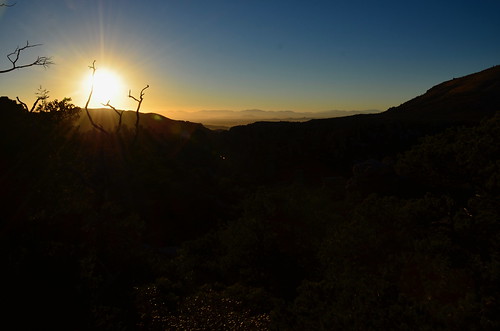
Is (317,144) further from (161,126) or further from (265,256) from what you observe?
(265,256)

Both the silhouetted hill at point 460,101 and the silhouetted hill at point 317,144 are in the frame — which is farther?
the silhouetted hill at point 460,101

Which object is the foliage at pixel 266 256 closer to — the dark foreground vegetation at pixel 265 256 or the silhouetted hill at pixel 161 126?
the dark foreground vegetation at pixel 265 256

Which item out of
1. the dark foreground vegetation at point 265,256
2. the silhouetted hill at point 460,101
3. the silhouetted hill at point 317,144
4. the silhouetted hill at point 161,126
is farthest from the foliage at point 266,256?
the silhouetted hill at point 460,101

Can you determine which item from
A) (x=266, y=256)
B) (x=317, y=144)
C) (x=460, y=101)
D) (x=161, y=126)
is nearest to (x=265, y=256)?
(x=266, y=256)

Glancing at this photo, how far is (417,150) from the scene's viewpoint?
49.8 feet

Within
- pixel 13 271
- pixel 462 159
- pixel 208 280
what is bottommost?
pixel 208 280

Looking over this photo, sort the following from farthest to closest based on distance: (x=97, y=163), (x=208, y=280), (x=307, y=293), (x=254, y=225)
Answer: (x=97, y=163)
(x=254, y=225)
(x=208, y=280)
(x=307, y=293)

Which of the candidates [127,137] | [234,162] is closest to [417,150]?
[127,137]

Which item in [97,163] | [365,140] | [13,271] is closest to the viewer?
[13,271]

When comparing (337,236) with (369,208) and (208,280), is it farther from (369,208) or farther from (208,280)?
(208,280)

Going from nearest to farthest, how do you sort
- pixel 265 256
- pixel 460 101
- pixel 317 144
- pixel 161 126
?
pixel 265 256 → pixel 317 144 → pixel 161 126 → pixel 460 101

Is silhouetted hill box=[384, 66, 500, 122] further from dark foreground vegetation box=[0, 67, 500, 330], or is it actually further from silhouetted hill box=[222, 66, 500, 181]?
dark foreground vegetation box=[0, 67, 500, 330]

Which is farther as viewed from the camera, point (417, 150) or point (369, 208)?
point (369, 208)

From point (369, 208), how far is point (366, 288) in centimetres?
857
